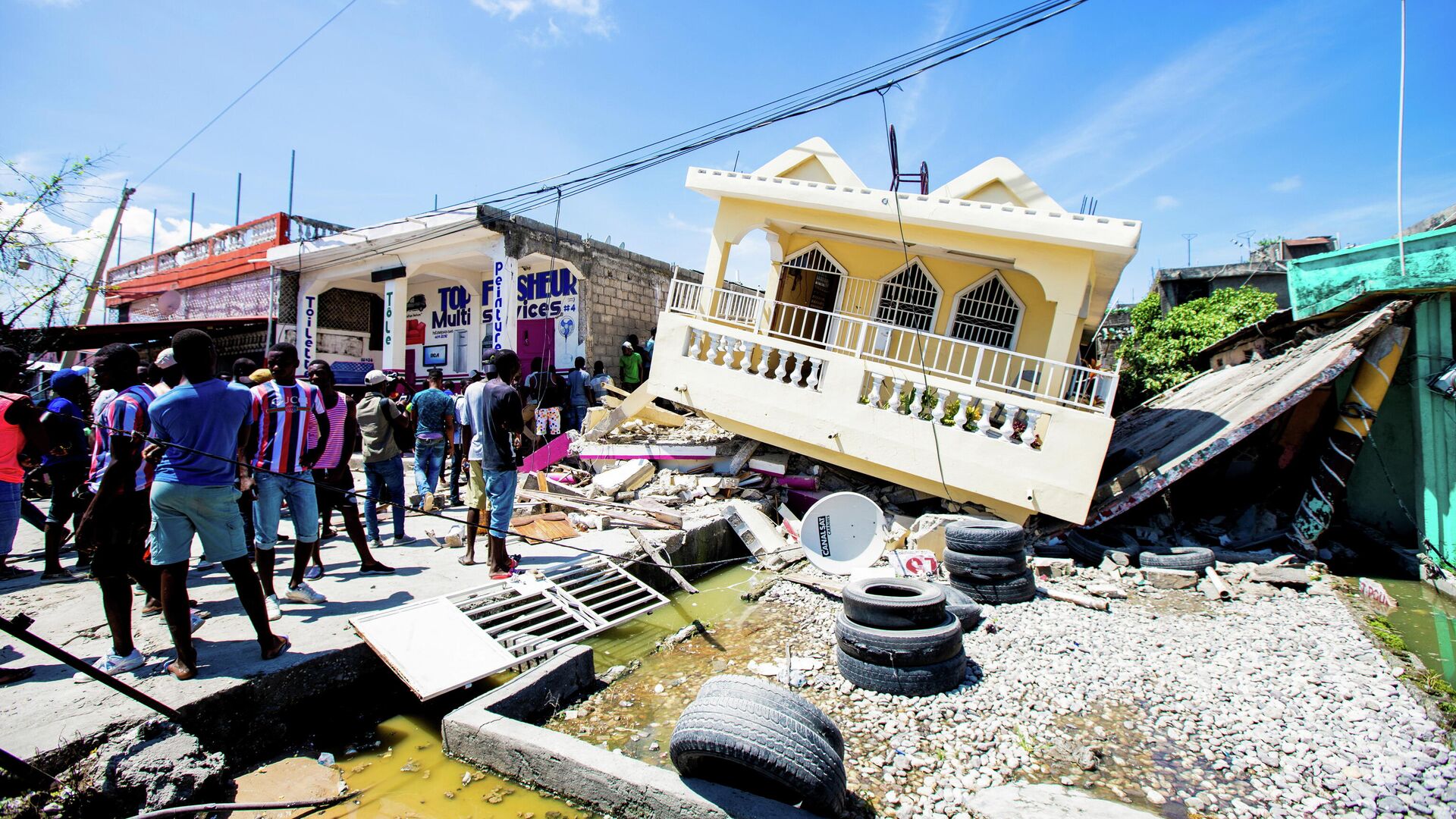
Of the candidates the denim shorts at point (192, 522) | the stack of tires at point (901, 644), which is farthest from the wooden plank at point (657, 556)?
the denim shorts at point (192, 522)

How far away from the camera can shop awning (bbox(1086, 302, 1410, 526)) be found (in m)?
7.60

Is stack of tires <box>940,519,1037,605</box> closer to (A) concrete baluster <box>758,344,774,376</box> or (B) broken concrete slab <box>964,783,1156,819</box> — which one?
(B) broken concrete slab <box>964,783,1156,819</box>

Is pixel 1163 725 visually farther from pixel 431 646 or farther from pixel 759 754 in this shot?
pixel 431 646

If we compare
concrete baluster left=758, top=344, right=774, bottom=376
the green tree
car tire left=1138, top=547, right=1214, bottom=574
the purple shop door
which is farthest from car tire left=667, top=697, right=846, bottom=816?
the green tree

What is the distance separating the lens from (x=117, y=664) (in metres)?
3.38

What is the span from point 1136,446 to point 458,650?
972 cm

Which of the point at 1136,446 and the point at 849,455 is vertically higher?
the point at 1136,446

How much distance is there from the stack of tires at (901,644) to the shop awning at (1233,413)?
4.04 metres

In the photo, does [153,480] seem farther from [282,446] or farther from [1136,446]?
[1136,446]

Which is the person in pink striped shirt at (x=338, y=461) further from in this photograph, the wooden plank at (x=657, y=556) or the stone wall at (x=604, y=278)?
the stone wall at (x=604, y=278)

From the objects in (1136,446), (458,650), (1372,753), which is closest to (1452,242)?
(1136,446)

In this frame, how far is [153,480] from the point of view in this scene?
344cm

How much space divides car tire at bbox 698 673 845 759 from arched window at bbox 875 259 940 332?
9264 millimetres

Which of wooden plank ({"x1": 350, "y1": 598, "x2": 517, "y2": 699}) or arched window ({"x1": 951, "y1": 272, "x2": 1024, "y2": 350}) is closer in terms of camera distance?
wooden plank ({"x1": 350, "y1": 598, "x2": 517, "y2": 699})
